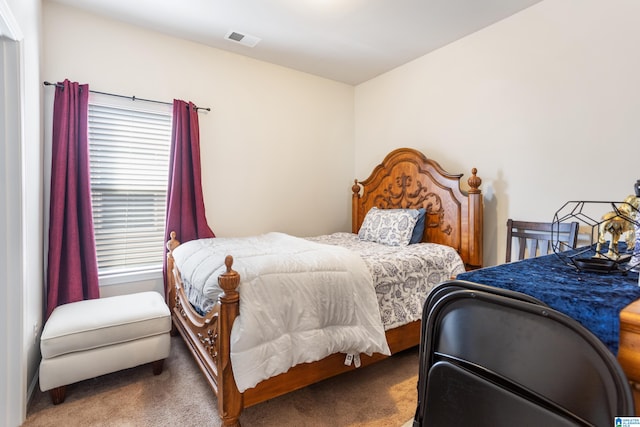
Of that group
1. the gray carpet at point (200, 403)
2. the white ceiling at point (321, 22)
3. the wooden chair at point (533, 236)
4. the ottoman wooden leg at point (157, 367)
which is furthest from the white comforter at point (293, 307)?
the white ceiling at point (321, 22)

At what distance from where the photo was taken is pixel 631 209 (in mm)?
1070

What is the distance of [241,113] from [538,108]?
8.60ft

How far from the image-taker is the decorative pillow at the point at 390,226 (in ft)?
9.27

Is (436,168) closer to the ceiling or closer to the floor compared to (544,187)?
closer to the ceiling

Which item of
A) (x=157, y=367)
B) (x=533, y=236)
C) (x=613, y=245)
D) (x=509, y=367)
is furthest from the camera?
(x=533, y=236)

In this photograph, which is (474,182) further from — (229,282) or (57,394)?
(57,394)

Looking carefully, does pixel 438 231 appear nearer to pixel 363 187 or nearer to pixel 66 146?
pixel 363 187

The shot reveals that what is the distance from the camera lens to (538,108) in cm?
237

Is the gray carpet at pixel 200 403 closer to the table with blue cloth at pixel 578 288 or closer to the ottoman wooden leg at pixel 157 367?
the ottoman wooden leg at pixel 157 367

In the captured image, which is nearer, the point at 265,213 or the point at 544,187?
the point at 544,187

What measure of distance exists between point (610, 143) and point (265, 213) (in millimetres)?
2873

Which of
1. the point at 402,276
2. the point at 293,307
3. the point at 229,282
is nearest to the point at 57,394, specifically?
the point at 229,282

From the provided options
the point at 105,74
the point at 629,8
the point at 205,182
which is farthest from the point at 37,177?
the point at 629,8

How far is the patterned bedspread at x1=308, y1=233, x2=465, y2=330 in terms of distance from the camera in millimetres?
2080
